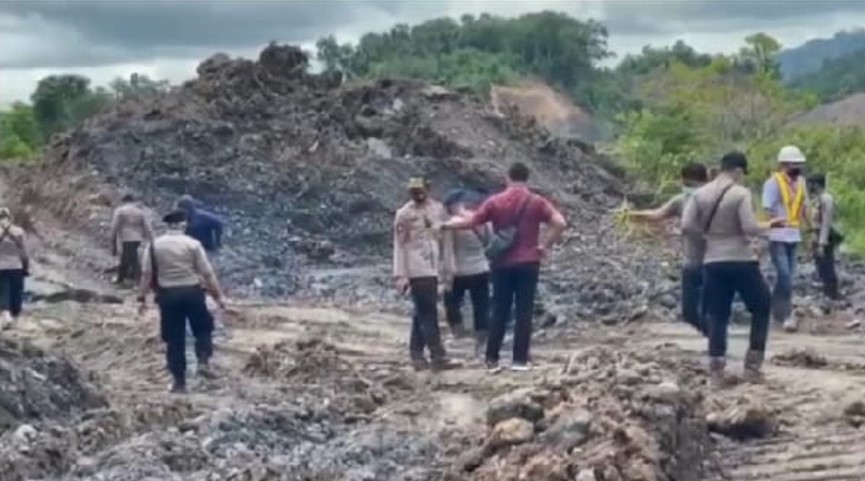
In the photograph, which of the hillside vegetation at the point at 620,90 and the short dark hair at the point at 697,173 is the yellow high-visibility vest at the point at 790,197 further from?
the hillside vegetation at the point at 620,90

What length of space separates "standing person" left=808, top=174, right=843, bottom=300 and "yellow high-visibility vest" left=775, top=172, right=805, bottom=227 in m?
2.46

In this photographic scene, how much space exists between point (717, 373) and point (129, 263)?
42.0 ft

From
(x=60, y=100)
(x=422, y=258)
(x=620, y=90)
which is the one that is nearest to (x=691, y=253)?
(x=422, y=258)

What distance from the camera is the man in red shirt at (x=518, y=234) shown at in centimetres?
1375

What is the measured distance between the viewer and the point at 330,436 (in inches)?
479

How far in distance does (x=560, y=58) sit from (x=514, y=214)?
86.2 meters

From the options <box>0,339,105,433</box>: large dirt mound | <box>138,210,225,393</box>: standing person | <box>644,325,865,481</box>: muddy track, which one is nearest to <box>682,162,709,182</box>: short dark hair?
<box>644,325,865,481</box>: muddy track

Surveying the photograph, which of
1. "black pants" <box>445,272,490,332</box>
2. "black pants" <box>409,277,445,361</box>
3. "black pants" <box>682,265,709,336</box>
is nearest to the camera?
"black pants" <box>682,265,709,336</box>

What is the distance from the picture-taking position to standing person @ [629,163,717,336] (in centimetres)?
1403

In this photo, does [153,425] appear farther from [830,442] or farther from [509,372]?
[830,442]

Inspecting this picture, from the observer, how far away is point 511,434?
1062cm

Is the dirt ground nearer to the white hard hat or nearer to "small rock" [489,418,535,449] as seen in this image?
"small rock" [489,418,535,449]

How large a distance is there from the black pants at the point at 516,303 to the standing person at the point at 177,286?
202 centimetres

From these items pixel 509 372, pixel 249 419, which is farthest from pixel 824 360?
pixel 249 419
